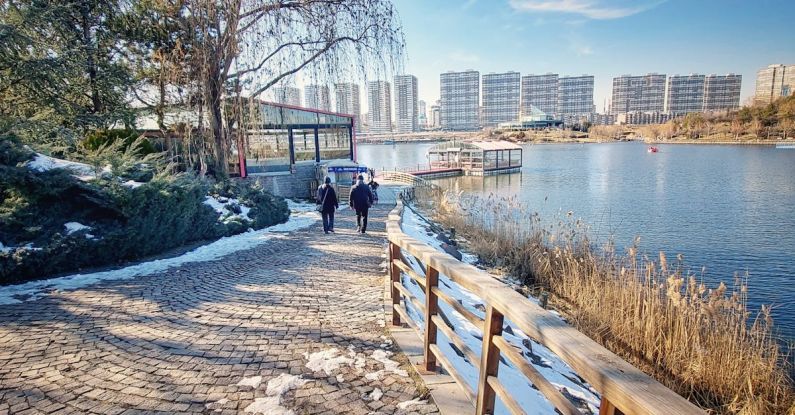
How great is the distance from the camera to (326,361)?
3426mm

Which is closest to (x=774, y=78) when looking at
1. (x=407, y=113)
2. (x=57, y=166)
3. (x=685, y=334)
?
(x=407, y=113)

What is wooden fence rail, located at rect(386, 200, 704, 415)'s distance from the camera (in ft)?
3.65

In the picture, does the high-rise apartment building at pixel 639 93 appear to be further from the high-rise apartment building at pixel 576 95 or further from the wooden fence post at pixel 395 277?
the wooden fence post at pixel 395 277

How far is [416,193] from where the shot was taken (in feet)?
68.9

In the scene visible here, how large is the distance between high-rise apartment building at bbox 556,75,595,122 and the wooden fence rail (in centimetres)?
17120

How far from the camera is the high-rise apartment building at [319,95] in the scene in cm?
1080

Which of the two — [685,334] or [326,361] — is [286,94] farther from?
[685,334]

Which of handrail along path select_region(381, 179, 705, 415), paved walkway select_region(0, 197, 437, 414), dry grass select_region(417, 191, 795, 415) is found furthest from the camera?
dry grass select_region(417, 191, 795, 415)

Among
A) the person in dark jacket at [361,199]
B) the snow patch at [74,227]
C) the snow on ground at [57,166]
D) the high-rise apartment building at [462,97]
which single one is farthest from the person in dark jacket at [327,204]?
the high-rise apartment building at [462,97]

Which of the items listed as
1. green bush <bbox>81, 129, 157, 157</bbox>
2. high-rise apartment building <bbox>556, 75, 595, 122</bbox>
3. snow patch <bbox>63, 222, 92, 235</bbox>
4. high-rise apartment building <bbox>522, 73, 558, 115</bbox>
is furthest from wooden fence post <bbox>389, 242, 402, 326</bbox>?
high-rise apartment building <bbox>556, 75, 595, 122</bbox>

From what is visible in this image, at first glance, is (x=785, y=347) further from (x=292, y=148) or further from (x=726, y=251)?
(x=292, y=148)

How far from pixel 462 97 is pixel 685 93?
255 feet

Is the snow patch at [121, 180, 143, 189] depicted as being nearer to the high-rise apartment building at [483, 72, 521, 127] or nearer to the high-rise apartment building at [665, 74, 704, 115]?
the high-rise apartment building at [483, 72, 521, 127]

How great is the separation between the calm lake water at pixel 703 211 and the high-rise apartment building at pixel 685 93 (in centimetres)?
13389
